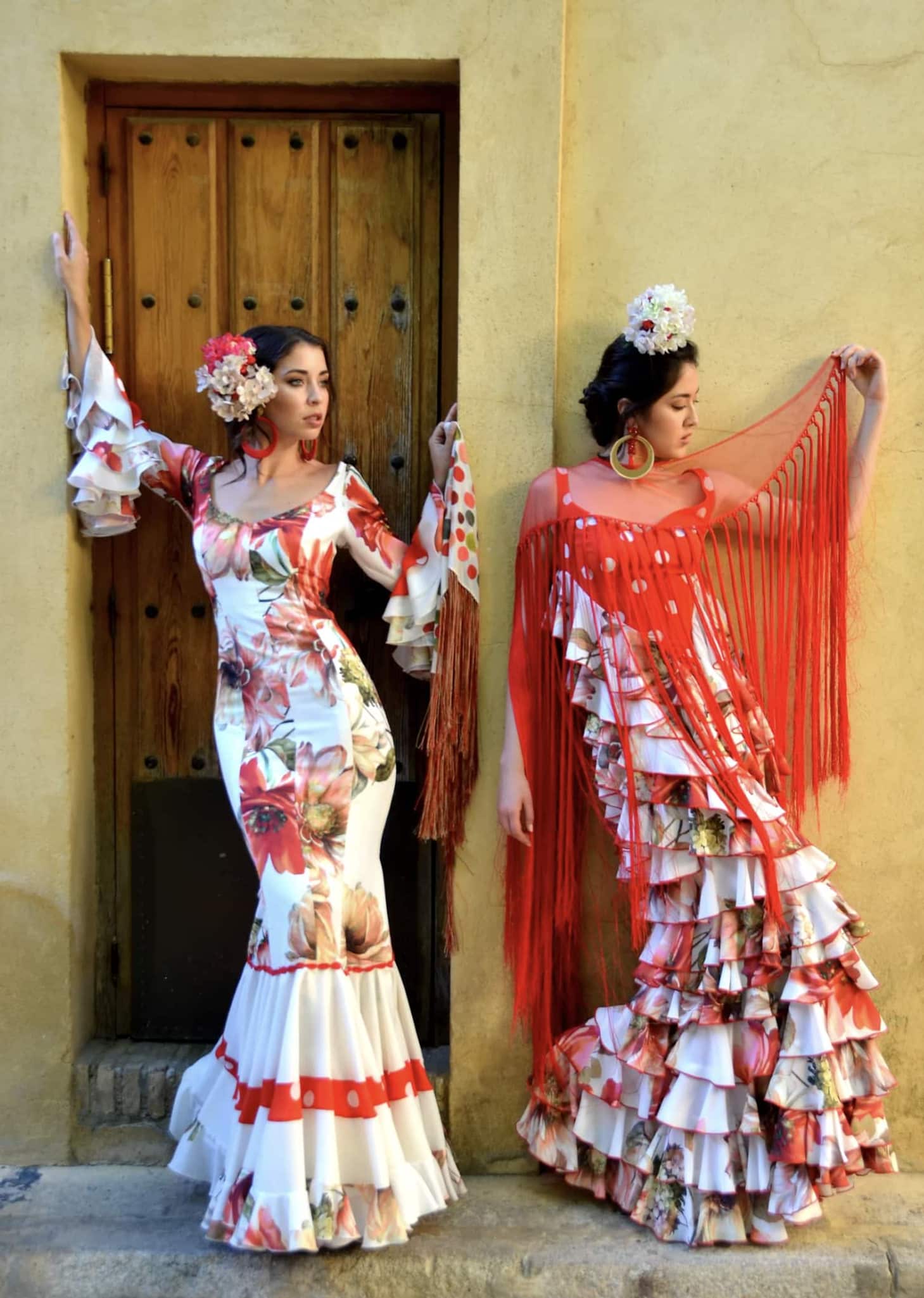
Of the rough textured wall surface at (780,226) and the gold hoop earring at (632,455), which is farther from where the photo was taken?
the rough textured wall surface at (780,226)

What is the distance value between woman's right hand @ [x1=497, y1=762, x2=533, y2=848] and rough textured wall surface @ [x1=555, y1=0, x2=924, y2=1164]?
74cm

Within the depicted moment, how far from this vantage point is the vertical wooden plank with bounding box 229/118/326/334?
10.3 feet

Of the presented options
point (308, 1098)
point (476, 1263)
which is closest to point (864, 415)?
point (308, 1098)

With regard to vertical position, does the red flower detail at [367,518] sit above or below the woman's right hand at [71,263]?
below

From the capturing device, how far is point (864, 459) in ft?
9.55

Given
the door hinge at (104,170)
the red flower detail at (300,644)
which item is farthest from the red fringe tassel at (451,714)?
the door hinge at (104,170)

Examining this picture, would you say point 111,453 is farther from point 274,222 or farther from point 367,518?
point 274,222

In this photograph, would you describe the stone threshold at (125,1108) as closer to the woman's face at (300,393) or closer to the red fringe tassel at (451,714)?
the red fringe tassel at (451,714)

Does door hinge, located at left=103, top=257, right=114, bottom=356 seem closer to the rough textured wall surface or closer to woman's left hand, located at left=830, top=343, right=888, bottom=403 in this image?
the rough textured wall surface

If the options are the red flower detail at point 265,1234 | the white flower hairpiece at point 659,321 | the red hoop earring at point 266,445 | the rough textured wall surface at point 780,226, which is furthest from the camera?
the rough textured wall surface at point 780,226

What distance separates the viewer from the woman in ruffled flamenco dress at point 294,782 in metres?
2.57

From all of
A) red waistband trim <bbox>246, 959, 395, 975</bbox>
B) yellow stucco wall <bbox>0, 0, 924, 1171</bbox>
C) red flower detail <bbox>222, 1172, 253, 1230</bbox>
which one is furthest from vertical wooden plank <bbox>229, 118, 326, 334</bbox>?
red flower detail <bbox>222, 1172, 253, 1230</bbox>

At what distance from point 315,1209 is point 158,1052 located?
0.77 meters

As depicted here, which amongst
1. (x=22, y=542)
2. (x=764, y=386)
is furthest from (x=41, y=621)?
(x=764, y=386)
